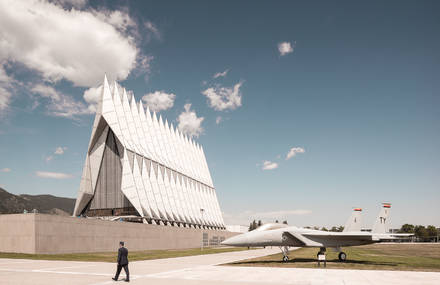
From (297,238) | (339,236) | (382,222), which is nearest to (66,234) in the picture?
(297,238)

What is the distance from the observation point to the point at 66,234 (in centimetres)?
3259

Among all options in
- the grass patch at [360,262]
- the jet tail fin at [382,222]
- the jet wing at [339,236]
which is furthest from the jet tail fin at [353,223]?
the jet wing at [339,236]

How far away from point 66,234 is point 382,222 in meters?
27.6

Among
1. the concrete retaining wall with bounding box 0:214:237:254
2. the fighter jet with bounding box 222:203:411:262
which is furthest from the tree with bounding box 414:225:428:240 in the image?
the fighter jet with bounding box 222:203:411:262

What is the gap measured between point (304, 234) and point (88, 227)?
2286cm

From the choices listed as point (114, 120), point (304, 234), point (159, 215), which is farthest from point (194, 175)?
point (304, 234)

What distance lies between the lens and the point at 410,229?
15562cm

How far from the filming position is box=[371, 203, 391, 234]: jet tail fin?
1013 inches

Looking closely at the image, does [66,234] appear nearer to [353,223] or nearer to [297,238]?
[297,238]

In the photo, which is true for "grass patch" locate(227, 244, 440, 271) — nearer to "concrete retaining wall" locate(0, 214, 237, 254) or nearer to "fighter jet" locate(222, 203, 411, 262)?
"fighter jet" locate(222, 203, 411, 262)

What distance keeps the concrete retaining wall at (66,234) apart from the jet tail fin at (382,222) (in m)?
26.8

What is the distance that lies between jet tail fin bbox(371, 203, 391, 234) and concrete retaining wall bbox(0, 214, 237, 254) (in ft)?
87.8

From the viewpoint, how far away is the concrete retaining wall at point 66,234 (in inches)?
1150

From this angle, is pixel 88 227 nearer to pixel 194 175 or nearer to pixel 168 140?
pixel 168 140
